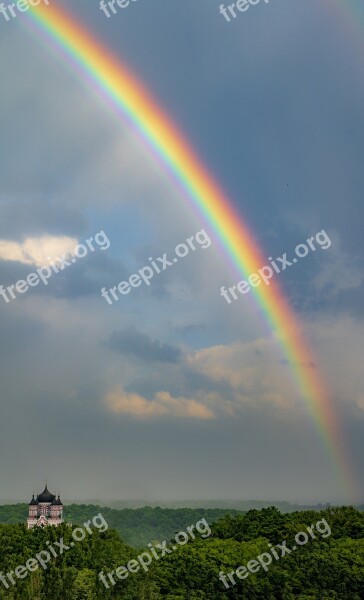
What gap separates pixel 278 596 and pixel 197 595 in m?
6.51

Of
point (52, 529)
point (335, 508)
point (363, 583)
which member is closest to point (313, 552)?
point (363, 583)

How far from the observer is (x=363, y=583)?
6194 cm

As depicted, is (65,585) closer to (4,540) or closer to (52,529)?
(4,540)

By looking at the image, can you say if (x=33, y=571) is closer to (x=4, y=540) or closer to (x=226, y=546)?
(x=4, y=540)

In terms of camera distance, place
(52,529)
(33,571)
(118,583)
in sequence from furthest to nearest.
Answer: (52,529)
(118,583)
(33,571)

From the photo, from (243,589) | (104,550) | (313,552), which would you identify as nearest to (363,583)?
(313,552)

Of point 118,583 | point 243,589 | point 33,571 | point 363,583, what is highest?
point 33,571

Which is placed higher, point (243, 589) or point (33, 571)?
point (33, 571)

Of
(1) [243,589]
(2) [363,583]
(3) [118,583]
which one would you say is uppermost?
(3) [118,583]

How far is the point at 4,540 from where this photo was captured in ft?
199

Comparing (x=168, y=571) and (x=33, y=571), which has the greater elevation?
(x=33, y=571)

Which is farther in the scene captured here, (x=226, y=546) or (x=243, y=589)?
(x=226, y=546)

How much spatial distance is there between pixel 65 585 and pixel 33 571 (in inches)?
83.9

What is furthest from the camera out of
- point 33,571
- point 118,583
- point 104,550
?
point 104,550
